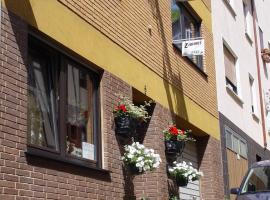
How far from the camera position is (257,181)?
9.80m

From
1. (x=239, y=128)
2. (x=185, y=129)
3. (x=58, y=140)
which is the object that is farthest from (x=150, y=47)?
(x=239, y=128)

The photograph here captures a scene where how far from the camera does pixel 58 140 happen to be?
7.59 metres

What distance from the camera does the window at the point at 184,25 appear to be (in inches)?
523

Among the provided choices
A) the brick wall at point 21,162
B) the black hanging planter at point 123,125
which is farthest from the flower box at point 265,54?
the brick wall at point 21,162

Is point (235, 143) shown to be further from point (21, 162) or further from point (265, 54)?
point (21, 162)

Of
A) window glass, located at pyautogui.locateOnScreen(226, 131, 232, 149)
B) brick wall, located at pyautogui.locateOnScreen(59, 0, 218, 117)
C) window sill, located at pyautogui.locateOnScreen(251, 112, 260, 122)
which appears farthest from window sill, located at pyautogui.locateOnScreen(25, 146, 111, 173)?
window sill, located at pyautogui.locateOnScreen(251, 112, 260, 122)

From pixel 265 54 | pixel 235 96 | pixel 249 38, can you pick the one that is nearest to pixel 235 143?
pixel 235 96

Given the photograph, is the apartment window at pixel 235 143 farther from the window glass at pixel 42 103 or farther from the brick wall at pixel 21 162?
the window glass at pixel 42 103

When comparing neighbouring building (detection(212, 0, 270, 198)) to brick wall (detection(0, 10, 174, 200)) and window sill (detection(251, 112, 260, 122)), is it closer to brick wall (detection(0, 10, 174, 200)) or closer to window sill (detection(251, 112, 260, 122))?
window sill (detection(251, 112, 260, 122))

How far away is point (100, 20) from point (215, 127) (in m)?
6.57

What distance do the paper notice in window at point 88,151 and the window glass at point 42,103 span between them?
78 centimetres

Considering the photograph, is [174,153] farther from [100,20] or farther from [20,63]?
[20,63]


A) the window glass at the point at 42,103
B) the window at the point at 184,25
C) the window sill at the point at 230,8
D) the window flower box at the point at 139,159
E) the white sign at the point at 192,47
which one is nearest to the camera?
the window glass at the point at 42,103

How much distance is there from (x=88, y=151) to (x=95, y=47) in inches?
63.6
